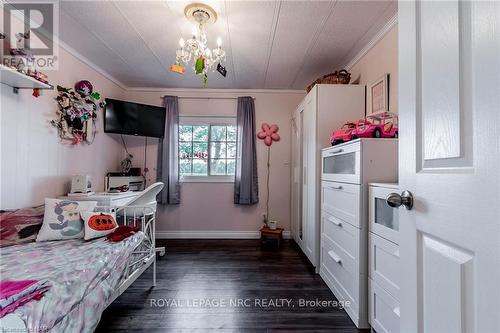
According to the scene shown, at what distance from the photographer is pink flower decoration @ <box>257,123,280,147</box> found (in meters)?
3.60

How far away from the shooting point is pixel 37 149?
2.10m

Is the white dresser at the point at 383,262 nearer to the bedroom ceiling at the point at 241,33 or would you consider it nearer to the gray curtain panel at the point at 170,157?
the bedroom ceiling at the point at 241,33

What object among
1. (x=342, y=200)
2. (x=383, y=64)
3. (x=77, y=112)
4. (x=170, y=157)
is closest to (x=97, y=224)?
(x=77, y=112)

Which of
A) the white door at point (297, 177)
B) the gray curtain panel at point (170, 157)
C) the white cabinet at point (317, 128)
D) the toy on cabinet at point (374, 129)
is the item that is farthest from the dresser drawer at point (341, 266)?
the gray curtain panel at point (170, 157)

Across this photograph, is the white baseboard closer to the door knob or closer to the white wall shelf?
the white wall shelf

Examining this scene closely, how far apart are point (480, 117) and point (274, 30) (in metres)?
1.96

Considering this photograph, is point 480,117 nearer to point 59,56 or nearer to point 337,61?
point 337,61

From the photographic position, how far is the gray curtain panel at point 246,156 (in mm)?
3533

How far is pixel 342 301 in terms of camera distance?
1.84 metres

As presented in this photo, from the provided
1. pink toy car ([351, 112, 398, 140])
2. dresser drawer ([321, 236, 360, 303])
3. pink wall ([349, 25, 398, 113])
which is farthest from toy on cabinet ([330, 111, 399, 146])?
dresser drawer ([321, 236, 360, 303])

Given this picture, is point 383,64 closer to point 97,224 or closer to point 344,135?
point 344,135

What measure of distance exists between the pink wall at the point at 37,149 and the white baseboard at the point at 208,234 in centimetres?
146

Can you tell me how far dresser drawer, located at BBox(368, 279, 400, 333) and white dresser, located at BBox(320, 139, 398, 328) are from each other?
0.08m
